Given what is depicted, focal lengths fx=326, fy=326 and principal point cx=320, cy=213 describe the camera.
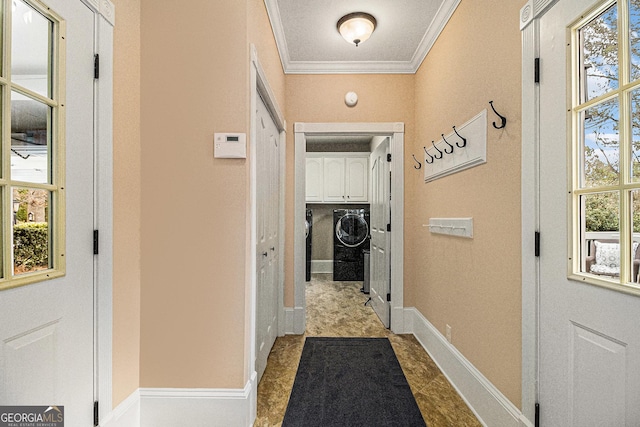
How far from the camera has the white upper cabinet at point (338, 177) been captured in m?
6.13

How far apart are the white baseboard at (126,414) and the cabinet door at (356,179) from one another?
4.88 metres

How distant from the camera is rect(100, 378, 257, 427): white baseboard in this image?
165cm

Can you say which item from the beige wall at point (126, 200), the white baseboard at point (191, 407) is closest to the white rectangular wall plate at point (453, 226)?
the white baseboard at point (191, 407)

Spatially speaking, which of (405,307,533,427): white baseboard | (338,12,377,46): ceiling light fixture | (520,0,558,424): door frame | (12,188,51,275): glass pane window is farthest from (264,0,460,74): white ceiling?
(405,307,533,427): white baseboard

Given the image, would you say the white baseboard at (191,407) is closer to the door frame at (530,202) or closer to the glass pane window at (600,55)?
the door frame at (530,202)

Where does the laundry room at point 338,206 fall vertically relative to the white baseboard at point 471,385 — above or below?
above

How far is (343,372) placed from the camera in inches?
93.4

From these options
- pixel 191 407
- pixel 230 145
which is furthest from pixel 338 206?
pixel 191 407

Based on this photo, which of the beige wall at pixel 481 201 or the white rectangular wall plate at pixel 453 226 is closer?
the beige wall at pixel 481 201

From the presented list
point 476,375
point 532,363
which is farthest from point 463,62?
point 476,375

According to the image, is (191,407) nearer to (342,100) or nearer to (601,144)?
(601,144)

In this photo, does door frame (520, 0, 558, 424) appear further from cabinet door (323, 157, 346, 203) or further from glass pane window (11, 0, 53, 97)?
cabinet door (323, 157, 346, 203)

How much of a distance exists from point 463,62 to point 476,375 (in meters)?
1.92

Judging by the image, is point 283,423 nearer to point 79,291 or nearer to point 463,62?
point 79,291
